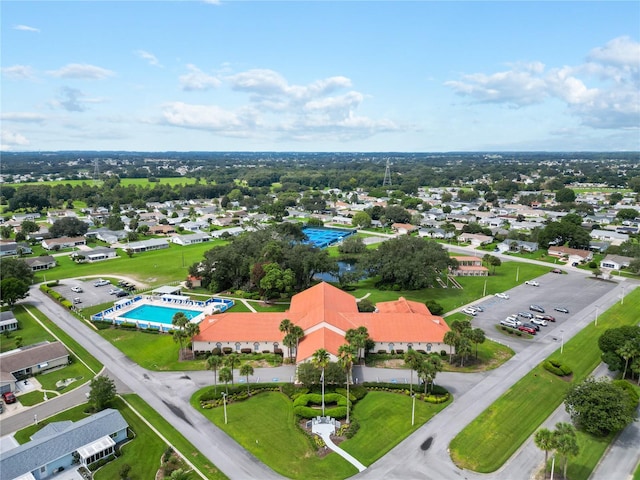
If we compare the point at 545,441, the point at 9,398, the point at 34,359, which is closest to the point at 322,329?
the point at 545,441

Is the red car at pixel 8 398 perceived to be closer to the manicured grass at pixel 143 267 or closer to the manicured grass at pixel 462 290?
the manicured grass at pixel 143 267

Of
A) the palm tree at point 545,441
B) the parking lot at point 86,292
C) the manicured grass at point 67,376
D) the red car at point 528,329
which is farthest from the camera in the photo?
the parking lot at point 86,292

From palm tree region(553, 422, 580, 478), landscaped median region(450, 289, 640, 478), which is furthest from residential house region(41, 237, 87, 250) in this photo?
palm tree region(553, 422, 580, 478)

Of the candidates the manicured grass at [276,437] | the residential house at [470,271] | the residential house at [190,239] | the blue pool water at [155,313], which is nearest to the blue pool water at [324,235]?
the residential house at [190,239]

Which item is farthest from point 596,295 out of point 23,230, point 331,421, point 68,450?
point 23,230

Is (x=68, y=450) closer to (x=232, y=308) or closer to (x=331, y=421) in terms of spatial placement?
(x=331, y=421)

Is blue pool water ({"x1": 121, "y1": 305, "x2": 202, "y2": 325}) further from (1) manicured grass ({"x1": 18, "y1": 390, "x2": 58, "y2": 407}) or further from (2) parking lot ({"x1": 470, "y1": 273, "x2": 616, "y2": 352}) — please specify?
(2) parking lot ({"x1": 470, "y1": 273, "x2": 616, "y2": 352})
